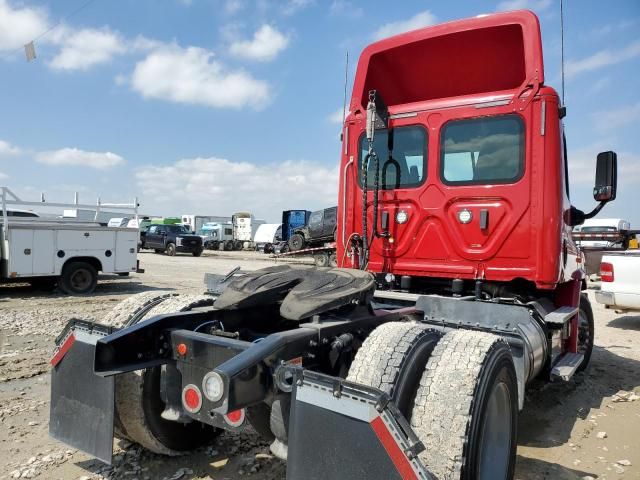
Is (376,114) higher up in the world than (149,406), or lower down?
higher up

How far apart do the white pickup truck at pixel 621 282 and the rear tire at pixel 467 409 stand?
7.12 meters

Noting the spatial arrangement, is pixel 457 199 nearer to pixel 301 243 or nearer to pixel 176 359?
pixel 176 359

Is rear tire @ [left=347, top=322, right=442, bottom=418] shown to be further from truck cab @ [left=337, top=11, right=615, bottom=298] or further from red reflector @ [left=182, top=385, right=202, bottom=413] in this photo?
truck cab @ [left=337, top=11, right=615, bottom=298]

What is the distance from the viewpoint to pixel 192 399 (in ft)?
7.73

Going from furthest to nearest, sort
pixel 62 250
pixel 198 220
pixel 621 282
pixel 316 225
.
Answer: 1. pixel 198 220
2. pixel 316 225
3. pixel 62 250
4. pixel 621 282

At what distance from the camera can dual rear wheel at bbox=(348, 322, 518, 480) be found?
2195 mm

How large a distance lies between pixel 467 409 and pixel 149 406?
181cm

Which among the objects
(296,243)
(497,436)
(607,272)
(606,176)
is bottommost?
(497,436)

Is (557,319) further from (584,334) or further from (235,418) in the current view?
(235,418)

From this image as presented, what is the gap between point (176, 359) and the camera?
2625mm

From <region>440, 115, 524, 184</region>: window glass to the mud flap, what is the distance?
122 inches

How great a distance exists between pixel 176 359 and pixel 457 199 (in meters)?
2.75

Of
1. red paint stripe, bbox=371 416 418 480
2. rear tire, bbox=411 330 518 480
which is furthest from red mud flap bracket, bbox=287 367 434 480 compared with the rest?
rear tire, bbox=411 330 518 480

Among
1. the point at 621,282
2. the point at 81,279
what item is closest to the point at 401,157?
the point at 621,282
